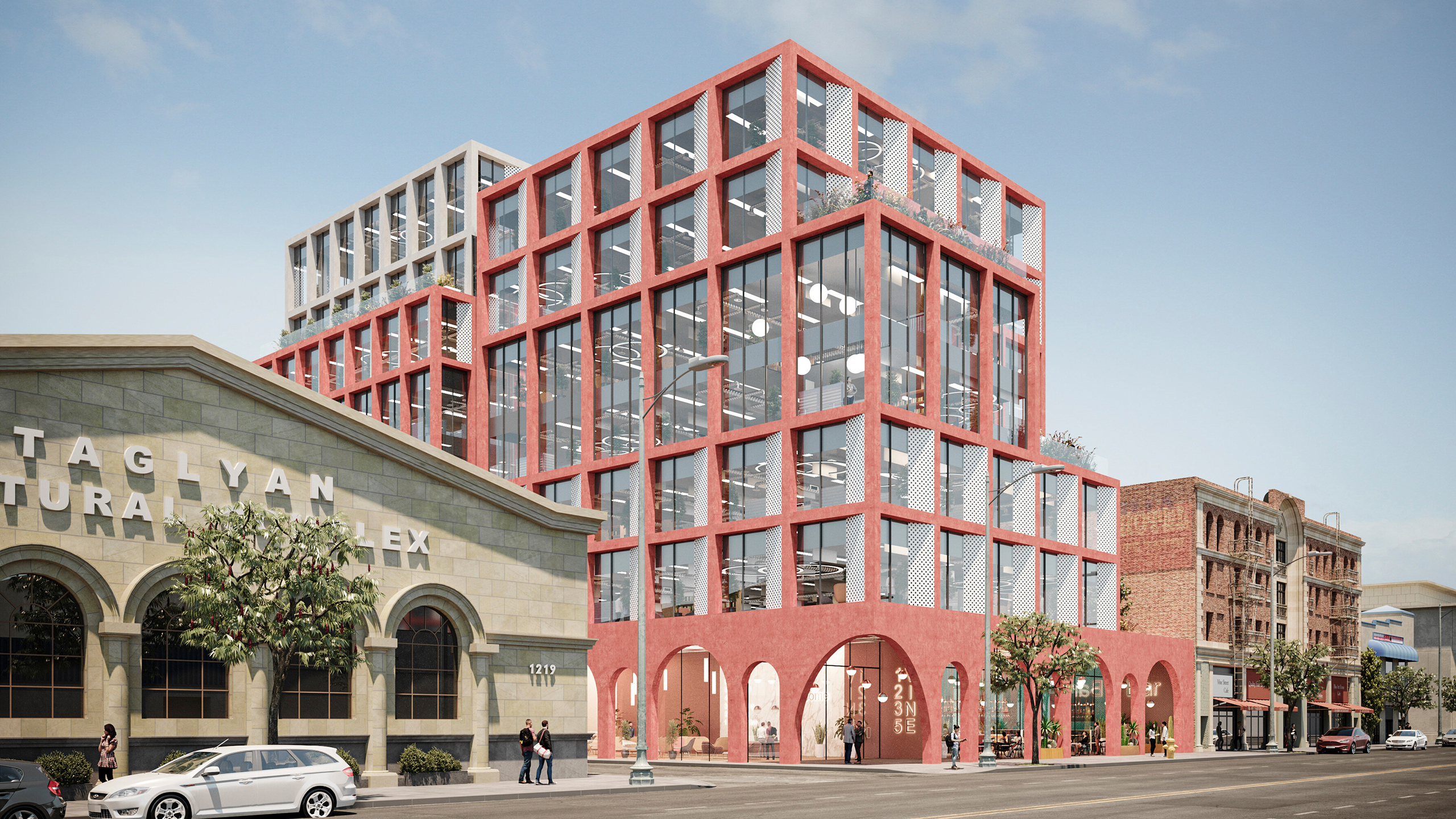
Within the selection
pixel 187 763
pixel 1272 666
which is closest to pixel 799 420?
pixel 187 763

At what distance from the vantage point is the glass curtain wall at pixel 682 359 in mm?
57562

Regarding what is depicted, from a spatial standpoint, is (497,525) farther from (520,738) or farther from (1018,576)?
(1018,576)

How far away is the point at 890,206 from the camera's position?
52.8m

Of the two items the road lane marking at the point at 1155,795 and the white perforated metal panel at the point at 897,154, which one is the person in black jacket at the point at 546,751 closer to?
the road lane marking at the point at 1155,795

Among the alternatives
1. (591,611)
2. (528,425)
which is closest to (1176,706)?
(591,611)

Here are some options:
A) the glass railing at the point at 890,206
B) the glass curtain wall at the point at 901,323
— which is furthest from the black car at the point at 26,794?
the glass railing at the point at 890,206

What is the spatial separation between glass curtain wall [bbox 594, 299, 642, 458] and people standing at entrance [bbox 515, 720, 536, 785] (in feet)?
80.4

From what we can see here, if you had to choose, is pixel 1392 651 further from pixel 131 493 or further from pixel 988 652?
pixel 131 493

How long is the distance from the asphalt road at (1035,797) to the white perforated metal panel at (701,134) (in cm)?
2799

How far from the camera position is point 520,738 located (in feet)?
119

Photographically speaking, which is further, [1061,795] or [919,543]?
[919,543]

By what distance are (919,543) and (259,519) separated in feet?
96.7

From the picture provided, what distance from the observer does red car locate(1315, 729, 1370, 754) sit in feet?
231

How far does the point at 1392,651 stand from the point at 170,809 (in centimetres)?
11324
